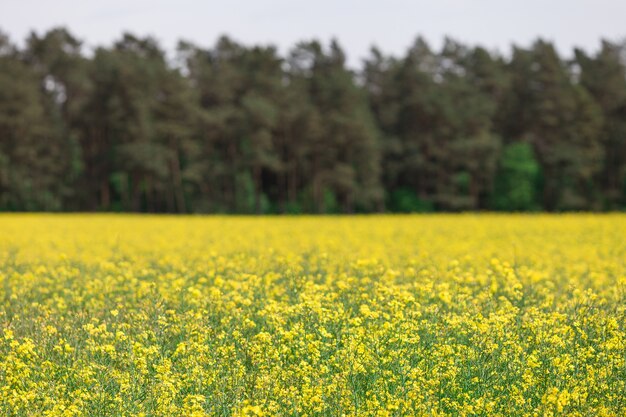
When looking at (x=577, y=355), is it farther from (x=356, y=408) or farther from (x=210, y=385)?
(x=210, y=385)

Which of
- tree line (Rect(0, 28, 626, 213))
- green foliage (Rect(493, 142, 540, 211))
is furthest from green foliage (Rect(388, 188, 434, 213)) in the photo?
green foliage (Rect(493, 142, 540, 211))

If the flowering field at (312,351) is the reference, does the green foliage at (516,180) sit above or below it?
above

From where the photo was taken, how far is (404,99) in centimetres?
5994

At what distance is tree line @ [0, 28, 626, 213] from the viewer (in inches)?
2158

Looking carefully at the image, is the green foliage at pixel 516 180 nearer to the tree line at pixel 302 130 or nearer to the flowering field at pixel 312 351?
the tree line at pixel 302 130

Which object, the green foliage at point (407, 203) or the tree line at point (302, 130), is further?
the green foliage at point (407, 203)

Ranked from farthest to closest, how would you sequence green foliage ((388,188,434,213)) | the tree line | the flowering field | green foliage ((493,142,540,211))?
1. green foliage ((388,188,434,213))
2. green foliage ((493,142,540,211))
3. the tree line
4. the flowering field

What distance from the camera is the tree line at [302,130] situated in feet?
180

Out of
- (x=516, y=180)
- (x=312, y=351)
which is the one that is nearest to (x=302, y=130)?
(x=516, y=180)

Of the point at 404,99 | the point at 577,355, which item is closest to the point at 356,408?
the point at 577,355

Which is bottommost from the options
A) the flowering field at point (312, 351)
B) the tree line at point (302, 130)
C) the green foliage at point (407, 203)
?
the flowering field at point (312, 351)

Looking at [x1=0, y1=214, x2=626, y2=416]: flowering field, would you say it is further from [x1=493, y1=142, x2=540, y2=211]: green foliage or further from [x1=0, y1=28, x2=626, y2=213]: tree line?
[x1=493, y1=142, x2=540, y2=211]: green foliage

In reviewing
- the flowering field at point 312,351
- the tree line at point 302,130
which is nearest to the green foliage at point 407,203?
the tree line at point 302,130

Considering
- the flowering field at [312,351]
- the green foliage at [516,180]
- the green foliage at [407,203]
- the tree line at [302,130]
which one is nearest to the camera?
the flowering field at [312,351]
